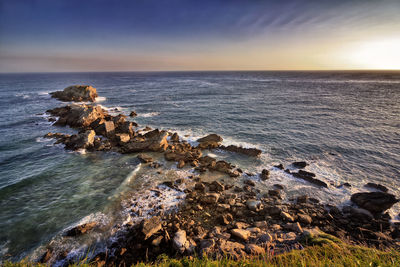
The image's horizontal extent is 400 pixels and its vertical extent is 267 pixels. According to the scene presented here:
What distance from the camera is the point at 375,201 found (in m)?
12.7

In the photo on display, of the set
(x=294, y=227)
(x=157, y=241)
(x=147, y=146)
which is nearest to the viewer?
(x=157, y=241)

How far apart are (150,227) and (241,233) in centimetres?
549

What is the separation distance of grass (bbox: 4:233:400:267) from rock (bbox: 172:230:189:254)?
2.12 m

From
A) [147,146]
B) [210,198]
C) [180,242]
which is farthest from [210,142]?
[180,242]

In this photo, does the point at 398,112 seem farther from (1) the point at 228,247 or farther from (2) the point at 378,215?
(1) the point at 228,247

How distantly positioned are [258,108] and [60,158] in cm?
4065

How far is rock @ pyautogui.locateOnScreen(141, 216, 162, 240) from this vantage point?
9941 mm

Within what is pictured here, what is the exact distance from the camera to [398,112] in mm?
37750

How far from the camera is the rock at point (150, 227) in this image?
994cm

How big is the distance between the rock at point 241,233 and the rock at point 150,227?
4562mm

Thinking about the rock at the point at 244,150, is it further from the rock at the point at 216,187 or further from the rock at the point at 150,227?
the rock at the point at 150,227

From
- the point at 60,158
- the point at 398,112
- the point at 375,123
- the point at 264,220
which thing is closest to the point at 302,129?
the point at 375,123

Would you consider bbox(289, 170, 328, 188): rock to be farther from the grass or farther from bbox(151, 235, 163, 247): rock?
bbox(151, 235, 163, 247): rock

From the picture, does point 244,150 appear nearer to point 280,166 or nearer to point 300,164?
point 280,166
